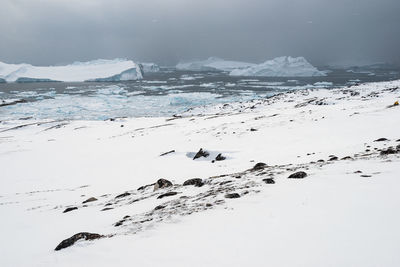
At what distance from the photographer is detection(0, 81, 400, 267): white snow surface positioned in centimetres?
466

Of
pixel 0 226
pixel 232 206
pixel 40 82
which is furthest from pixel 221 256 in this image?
pixel 40 82

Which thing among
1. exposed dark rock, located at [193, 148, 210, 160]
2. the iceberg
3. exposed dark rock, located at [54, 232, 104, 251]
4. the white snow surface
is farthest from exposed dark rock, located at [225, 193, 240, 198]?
the iceberg

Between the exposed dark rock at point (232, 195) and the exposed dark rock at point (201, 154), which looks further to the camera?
the exposed dark rock at point (201, 154)

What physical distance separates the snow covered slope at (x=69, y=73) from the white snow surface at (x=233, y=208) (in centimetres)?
13171

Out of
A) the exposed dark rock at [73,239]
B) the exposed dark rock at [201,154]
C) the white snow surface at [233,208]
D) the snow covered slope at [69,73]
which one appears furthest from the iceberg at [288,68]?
the exposed dark rock at [73,239]

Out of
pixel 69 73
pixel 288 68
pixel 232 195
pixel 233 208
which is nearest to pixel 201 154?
pixel 232 195

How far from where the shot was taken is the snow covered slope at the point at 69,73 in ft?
431

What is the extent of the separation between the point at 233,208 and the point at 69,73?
163 m

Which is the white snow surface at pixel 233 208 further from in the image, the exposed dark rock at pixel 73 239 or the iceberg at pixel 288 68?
the iceberg at pixel 288 68

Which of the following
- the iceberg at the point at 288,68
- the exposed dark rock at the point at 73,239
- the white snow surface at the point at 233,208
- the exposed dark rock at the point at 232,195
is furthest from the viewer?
the iceberg at the point at 288,68

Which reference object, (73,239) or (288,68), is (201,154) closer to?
(73,239)

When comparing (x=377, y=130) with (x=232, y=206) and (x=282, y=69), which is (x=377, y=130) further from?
(x=282, y=69)

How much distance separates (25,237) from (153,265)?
Result: 19.0 feet

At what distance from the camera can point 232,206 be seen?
A: 7090mm
